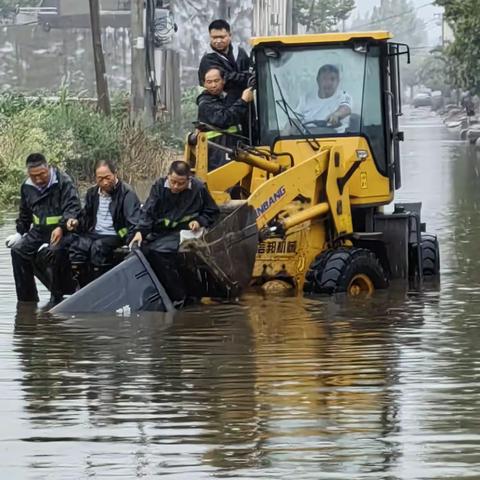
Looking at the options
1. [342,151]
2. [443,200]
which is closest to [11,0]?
[443,200]

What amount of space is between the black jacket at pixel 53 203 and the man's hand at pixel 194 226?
1216 millimetres

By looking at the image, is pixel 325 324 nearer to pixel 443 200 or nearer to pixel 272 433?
pixel 272 433

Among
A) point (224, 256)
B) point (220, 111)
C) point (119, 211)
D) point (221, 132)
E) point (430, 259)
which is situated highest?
point (220, 111)

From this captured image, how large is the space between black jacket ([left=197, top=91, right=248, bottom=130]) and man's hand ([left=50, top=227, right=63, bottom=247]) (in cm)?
216

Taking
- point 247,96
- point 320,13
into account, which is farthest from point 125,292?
point 320,13

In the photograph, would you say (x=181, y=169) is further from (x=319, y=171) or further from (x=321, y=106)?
(x=321, y=106)

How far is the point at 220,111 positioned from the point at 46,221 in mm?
2212

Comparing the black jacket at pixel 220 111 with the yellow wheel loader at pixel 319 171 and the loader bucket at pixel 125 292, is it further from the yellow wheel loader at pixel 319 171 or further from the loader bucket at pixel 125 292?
the loader bucket at pixel 125 292

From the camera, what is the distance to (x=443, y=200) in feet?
101

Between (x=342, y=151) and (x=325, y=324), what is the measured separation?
2847mm

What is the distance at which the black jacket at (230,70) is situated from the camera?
1794 centimetres

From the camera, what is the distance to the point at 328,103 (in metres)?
17.9

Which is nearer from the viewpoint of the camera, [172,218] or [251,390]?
[251,390]

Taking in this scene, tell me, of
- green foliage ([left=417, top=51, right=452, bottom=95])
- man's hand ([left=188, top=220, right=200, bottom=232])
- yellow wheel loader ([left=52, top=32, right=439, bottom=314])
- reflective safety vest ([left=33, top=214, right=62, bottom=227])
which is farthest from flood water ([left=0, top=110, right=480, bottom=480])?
green foliage ([left=417, top=51, right=452, bottom=95])
